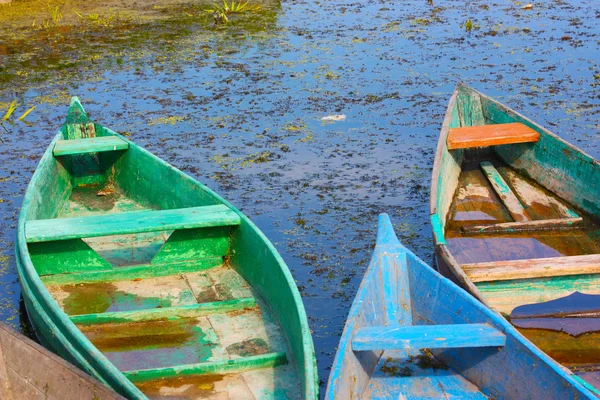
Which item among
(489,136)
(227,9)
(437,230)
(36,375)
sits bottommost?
(36,375)

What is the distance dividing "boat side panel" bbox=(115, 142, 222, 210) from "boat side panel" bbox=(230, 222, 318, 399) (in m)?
0.48

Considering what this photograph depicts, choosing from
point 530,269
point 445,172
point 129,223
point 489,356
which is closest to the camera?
point 489,356

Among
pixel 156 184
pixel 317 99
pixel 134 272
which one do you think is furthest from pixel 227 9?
pixel 134 272

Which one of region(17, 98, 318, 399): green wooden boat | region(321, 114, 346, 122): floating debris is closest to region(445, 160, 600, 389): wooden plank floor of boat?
region(17, 98, 318, 399): green wooden boat

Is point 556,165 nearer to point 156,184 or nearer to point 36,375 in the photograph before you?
point 156,184

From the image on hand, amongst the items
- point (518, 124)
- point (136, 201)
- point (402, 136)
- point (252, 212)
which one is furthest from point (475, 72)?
point (136, 201)

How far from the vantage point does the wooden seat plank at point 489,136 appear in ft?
20.1

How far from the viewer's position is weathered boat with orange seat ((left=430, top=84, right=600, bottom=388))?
171 inches

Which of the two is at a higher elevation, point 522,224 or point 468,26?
point 468,26

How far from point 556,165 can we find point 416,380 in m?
2.83

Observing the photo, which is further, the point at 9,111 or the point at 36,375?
the point at 9,111

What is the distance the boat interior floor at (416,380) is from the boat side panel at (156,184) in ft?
5.80

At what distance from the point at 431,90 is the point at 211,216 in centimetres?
544

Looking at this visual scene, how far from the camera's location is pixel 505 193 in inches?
240
